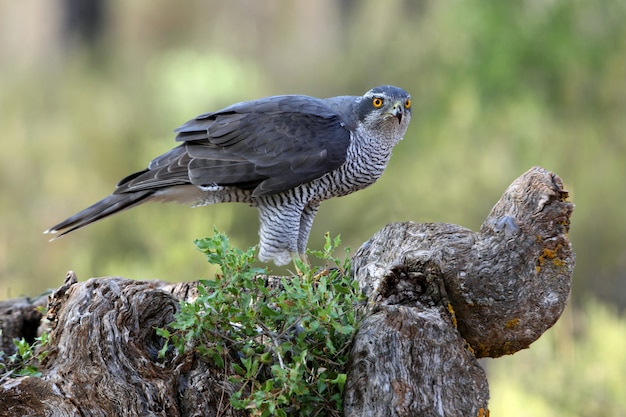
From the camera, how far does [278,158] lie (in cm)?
507

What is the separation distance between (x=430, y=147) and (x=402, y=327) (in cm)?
787

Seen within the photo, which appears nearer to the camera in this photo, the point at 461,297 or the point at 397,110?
the point at 461,297

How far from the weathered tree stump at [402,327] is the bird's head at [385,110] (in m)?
1.74

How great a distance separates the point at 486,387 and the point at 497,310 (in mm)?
327

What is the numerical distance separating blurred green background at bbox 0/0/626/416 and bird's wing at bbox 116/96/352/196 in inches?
76.8

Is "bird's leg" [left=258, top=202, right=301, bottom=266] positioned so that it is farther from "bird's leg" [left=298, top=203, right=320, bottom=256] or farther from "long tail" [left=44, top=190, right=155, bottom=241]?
"long tail" [left=44, top=190, right=155, bottom=241]

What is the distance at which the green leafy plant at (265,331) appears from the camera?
298 cm

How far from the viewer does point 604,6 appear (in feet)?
36.1

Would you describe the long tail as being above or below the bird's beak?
below

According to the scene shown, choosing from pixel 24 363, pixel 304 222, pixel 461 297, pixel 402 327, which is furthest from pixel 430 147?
pixel 24 363

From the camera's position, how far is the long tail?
530cm

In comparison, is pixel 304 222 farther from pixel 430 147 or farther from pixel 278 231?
pixel 430 147

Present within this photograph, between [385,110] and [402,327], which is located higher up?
[385,110]

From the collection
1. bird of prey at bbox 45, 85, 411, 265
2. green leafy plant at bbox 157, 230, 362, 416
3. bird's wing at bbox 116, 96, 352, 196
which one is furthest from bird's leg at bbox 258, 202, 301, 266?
green leafy plant at bbox 157, 230, 362, 416
